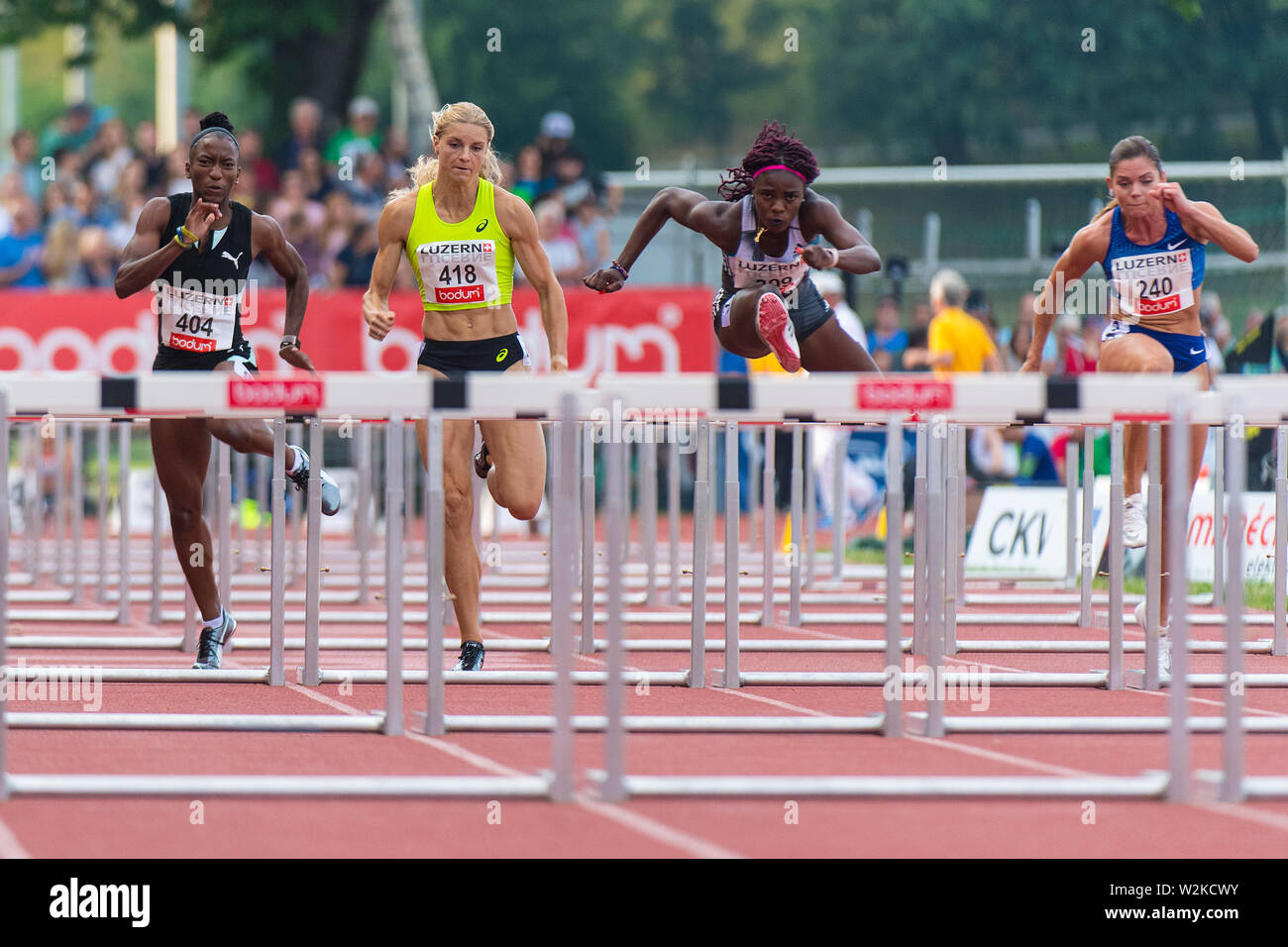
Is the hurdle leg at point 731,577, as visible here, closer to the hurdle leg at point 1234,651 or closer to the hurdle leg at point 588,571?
the hurdle leg at point 588,571

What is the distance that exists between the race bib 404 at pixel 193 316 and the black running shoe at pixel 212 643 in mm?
1192

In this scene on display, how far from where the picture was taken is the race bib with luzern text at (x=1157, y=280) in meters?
8.02

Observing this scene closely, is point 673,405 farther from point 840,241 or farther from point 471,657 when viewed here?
point 471,657

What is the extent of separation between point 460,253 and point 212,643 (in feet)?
6.41

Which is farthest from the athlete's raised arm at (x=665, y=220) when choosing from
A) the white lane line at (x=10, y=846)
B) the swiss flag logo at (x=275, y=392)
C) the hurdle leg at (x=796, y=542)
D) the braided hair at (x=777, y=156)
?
the white lane line at (x=10, y=846)

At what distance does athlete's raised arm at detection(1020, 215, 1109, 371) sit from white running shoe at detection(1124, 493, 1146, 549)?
0.69m

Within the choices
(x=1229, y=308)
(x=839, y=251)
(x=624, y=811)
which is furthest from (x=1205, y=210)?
(x=1229, y=308)

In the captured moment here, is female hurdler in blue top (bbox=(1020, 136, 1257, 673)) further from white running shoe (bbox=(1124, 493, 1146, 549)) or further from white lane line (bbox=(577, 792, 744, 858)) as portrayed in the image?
white lane line (bbox=(577, 792, 744, 858))

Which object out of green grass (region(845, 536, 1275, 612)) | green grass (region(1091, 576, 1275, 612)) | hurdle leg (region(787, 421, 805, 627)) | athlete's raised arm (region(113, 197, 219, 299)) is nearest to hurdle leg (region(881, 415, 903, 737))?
athlete's raised arm (region(113, 197, 219, 299))

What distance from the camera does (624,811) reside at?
5070mm

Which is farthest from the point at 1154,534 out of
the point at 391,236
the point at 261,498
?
the point at 261,498

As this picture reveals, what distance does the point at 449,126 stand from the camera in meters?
7.82

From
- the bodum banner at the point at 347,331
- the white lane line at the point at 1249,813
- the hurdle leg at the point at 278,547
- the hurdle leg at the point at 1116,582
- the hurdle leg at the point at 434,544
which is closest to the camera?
the white lane line at the point at 1249,813

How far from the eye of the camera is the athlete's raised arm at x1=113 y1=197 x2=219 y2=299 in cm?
747
